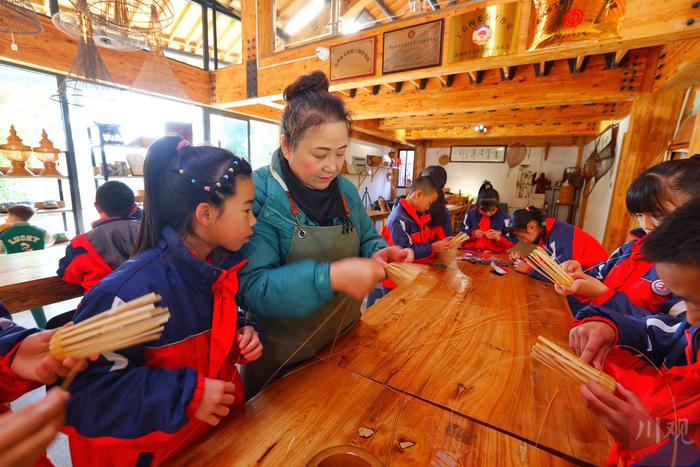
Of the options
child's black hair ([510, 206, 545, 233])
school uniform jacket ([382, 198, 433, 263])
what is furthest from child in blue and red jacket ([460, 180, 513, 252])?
school uniform jacket ([382, 198, 433, 263])

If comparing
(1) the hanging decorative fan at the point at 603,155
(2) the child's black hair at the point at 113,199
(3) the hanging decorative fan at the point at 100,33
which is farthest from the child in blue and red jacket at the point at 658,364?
(1) the hanging decorative fan at the point at 603,155

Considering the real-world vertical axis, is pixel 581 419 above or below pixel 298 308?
below

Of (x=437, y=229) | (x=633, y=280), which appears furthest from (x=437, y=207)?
(x=633, y=280)

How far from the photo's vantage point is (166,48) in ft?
15.8

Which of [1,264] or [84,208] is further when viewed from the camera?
[84,208]

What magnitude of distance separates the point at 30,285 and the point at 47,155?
11.3 feet

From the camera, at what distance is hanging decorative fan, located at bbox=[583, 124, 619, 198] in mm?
5570

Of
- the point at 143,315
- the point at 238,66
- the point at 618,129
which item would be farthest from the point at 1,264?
the point at 618,129

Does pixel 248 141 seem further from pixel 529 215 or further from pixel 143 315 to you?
pixel 143 315

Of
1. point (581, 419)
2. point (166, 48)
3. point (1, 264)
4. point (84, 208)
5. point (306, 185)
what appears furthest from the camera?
point (166, 48)

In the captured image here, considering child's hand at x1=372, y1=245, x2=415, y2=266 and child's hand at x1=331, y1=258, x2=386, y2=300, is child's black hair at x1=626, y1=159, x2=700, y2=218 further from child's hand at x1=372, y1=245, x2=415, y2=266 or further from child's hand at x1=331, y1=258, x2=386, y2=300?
child's hand at x1=331, y1=258, x2=386, y2=300

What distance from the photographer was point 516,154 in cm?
947

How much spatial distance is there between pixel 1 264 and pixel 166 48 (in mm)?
4464

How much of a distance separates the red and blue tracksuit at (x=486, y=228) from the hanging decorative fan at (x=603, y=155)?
382 cm
